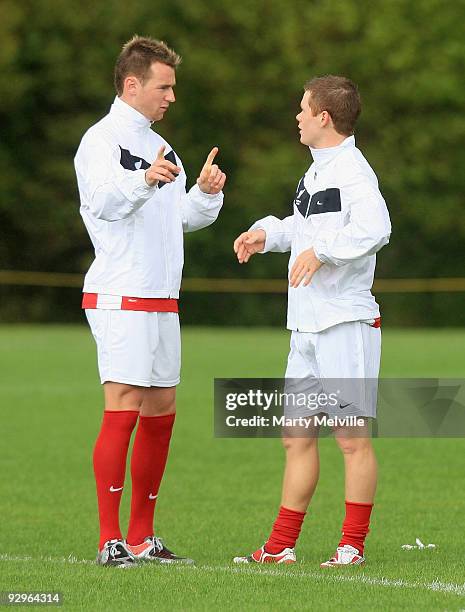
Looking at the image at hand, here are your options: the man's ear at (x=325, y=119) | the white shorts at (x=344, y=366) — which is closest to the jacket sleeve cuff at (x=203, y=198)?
the man's ear at (x=325, y=119)

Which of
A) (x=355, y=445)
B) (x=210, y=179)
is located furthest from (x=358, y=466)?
(x=210, y=179)

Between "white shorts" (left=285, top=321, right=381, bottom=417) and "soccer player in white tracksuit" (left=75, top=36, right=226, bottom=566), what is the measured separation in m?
0.67

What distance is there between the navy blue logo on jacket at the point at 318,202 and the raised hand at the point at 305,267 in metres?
0.26

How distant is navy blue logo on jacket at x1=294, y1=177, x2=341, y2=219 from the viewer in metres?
6.09

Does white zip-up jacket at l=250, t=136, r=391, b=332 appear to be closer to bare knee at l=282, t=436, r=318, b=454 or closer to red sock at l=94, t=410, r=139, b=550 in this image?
bare knee at l=282, t=436, r=318, b=454

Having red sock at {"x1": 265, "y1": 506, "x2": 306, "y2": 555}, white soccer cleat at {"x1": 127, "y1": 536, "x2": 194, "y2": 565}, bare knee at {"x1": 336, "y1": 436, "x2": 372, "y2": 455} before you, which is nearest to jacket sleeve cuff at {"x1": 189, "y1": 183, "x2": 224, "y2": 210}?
bare knee at {"x1": 336, "y1": 436, "x2": 372, "y2": 455}

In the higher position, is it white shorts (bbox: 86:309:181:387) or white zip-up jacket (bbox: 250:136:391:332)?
white zip-up jacket (bbox: 250:136:391:332)

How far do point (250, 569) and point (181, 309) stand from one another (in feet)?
92.8

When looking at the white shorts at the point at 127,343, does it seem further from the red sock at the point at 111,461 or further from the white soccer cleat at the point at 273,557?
the white soccer cleat at the point at 273,557

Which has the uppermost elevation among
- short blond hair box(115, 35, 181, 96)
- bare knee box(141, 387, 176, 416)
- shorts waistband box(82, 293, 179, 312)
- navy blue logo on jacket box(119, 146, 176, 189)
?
short blond hair box(115, 35, 181, 96)

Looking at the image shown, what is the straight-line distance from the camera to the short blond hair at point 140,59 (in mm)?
6328

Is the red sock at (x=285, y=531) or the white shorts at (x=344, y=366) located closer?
the white shorts at (x=344, y=366)

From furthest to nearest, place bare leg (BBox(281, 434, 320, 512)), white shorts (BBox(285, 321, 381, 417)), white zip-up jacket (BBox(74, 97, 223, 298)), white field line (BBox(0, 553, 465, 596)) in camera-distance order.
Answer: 1. bare leg (BBox(281, 434, 320, 512))
2. white zip-up jacket (BBox(74, 97, 223, 298))
3. white shorts (BBox(285, 321, 381, 417))
4. white field line (BBox(0, 553, 465, 596))

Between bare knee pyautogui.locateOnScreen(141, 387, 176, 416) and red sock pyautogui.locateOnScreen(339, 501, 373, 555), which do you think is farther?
bare knee pyautogui.locateOnScreen(141, 387, 176, 416)
